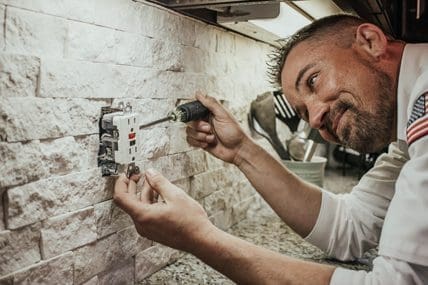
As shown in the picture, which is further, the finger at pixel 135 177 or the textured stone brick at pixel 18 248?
the finger at pixel 135 177

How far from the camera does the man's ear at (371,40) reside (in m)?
0.87

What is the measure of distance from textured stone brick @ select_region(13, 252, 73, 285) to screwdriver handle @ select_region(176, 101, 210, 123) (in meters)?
0.38

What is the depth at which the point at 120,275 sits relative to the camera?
91cm

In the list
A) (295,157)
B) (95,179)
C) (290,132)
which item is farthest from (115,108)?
(290,132)

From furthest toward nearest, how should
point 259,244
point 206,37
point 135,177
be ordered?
point 259,244
point 206,37
point 135,177

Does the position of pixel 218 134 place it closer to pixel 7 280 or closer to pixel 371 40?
pixel 371 40

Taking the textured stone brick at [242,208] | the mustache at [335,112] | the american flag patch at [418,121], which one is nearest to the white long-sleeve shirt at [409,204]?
the american flag patch at [418,121]

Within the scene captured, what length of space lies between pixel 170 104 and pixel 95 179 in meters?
0.32

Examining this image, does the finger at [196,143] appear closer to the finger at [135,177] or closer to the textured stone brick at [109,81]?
the textured stone brick at [109,81]

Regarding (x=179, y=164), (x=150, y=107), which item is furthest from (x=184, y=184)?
(x=150, y=107)

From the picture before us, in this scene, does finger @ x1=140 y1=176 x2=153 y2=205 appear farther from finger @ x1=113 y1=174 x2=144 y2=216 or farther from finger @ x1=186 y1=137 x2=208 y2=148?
finger @ x1=186 y1=137 x2=208 y2=148

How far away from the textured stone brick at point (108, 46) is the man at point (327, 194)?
0.65 ft

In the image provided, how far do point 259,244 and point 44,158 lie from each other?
2.68 ft

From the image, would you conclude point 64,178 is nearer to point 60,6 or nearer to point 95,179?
point 95,179
